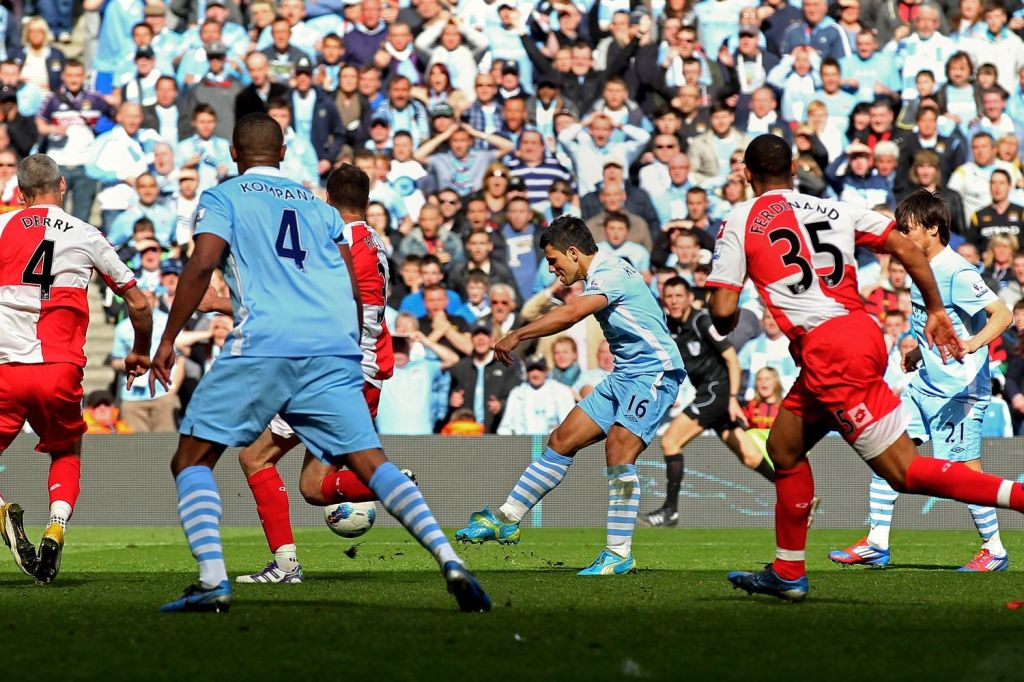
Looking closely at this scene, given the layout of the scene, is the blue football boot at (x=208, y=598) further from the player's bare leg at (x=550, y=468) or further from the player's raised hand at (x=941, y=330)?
the player's raised hand at (x=941, y=330)

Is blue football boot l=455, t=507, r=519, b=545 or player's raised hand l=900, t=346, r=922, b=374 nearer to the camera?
blue football boot l=455, t=507, r=519, b=545

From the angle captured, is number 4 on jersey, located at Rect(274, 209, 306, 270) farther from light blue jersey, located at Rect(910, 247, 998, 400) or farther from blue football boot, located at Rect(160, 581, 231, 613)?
light blue jersey, located at Rect(910, 247, 998, 400)

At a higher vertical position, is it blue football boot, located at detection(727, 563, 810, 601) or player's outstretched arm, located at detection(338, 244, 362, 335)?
player's outstretched arm, located at detection(338, 244, 362, 335)

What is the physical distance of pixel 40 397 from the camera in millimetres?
9539

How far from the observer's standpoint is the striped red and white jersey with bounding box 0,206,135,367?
31.1 ft

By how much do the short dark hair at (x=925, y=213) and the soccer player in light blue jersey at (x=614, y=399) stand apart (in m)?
1.86

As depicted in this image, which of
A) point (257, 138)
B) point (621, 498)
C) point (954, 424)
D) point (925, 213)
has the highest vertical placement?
point (257, 138)

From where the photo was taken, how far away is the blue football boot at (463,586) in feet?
23.3

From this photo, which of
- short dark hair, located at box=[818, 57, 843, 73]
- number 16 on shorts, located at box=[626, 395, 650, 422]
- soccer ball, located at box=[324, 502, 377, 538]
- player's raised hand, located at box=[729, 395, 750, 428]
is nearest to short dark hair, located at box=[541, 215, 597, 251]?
number 16 on shorts, located at box=[626, 395, 650, 422]

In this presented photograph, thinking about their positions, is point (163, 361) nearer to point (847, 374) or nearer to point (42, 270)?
point (42, 270)

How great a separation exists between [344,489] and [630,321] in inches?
85.1

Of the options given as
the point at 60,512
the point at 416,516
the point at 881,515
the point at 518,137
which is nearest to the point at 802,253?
the point at 416,516

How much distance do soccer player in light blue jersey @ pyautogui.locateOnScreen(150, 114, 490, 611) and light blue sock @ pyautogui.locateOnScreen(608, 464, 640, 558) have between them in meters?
3.04

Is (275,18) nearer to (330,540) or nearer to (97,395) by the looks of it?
(97,395)
